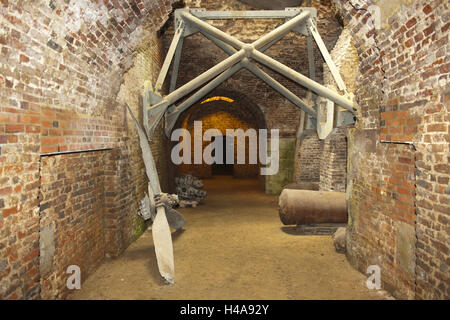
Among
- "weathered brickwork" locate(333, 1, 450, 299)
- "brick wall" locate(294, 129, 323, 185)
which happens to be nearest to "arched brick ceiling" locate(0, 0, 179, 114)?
"weathered brickwork" locate(333, 1, 450, 299)

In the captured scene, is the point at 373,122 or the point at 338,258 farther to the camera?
the point at 338,258

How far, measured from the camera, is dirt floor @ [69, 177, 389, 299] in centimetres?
359

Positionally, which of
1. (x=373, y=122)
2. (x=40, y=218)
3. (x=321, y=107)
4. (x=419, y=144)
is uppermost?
(x=321, y=107)

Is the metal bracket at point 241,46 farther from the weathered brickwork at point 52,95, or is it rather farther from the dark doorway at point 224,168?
the dark doorway at point 224,168

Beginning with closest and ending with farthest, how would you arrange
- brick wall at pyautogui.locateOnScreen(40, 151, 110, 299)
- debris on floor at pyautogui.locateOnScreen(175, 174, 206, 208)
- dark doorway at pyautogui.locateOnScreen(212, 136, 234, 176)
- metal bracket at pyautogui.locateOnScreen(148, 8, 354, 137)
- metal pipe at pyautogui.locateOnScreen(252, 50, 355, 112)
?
1. brick wall at pyautogui.locateOnScreen(40, 151, 110, 299)
2. metal pipe at pyautogui.locateOnScreen(252, 50, 355, 112)
3. metal bracket at pyautogui.locateOnScreen(148, 8, 354, 137)
4. debris on floor at pyautogui.locateOnScreen(175, 174, 206, 208)
5. dark doorway at pyautogui.locateOnScreen(212, 136, 234, 176)

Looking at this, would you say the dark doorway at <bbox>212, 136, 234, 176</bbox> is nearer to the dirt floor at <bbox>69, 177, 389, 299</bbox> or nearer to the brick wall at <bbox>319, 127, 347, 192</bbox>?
the brick wall at <bbox>319, 127, 347, 192</bbox>

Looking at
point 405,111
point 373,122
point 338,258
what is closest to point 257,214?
point 338,258

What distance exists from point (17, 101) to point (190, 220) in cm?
521

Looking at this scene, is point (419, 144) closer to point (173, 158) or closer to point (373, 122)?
point (373, 122)

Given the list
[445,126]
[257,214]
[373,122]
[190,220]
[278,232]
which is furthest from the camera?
[257,214]

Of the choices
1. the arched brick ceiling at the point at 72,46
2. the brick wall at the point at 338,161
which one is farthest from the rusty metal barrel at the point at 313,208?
the arched brick ceiling at the point at 72,46

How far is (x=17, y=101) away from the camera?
7.98ft

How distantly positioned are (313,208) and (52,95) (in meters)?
4.73

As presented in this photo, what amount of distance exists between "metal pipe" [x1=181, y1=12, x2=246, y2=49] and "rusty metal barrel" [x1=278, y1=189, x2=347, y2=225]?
2.99 meters
